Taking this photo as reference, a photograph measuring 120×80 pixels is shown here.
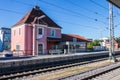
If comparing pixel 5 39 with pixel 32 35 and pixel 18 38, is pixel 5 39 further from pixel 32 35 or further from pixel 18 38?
pixel 32 35

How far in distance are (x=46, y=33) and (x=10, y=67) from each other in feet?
82.0

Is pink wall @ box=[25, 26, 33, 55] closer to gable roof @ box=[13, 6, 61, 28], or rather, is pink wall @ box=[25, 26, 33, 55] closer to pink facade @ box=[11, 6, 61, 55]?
pink facade @ box=[11, 6, 61, 55]

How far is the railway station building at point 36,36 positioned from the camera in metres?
39.2

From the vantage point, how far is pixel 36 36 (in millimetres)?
39344

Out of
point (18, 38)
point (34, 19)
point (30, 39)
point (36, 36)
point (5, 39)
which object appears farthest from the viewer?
point (5, 39)

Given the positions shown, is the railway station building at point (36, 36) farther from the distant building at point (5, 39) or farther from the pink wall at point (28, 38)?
the distant building at point (5, 39)

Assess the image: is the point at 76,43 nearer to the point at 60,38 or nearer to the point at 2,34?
the point at 60,38

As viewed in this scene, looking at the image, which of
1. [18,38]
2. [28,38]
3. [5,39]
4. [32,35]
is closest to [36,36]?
[32,35]

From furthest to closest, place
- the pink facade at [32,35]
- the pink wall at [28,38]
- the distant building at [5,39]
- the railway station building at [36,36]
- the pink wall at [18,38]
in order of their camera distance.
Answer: the distant building at [5,39] → the pink wall at [18,38] → the pink wall at [28,38] → the railway station building at [36,36] → the pink facade at [32,35]

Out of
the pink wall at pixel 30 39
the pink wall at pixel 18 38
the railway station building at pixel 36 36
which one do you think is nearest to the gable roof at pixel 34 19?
the railway station building at pixel 36 36

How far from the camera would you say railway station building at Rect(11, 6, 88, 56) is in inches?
1545

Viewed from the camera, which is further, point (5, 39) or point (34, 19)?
point (5, 39)

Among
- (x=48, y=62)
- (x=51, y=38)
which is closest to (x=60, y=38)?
(x=51, y=38)

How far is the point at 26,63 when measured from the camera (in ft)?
63.7
